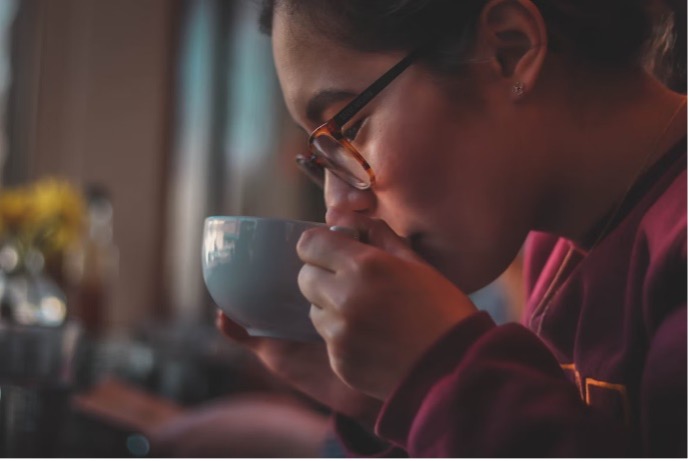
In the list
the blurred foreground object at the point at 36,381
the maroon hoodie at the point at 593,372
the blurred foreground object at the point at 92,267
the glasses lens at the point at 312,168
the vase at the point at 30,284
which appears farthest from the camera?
the blurred foreground object at the point at 92,267

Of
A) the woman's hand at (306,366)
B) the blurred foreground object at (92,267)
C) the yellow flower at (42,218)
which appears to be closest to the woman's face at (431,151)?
the woman's hand at (306,366)

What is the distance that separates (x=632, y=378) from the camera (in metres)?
0.34

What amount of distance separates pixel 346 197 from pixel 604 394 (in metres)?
0.14

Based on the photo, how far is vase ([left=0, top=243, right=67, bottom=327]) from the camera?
1.24 meters

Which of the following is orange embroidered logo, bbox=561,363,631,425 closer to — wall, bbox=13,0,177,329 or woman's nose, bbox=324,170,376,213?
woman's nose, bbox=324,170,376,213

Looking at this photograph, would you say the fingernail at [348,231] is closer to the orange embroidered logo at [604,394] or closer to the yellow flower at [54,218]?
the orange embroidered logo at [604,394]

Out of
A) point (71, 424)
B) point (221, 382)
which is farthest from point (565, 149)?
point (221, 382)

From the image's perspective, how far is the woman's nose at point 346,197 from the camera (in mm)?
379

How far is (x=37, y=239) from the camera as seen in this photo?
1365 millimetres

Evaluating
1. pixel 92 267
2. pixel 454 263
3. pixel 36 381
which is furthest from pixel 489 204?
pixel 92 267

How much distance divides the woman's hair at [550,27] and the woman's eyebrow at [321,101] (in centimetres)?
2

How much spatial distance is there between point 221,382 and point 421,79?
86 cm

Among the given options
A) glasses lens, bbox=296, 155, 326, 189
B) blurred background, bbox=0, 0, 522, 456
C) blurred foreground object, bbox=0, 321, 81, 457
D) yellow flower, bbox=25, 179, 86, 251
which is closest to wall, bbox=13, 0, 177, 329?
blurred background, bbox=0, 0, 522, 456

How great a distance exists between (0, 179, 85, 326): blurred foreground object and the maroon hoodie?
3.43ft
